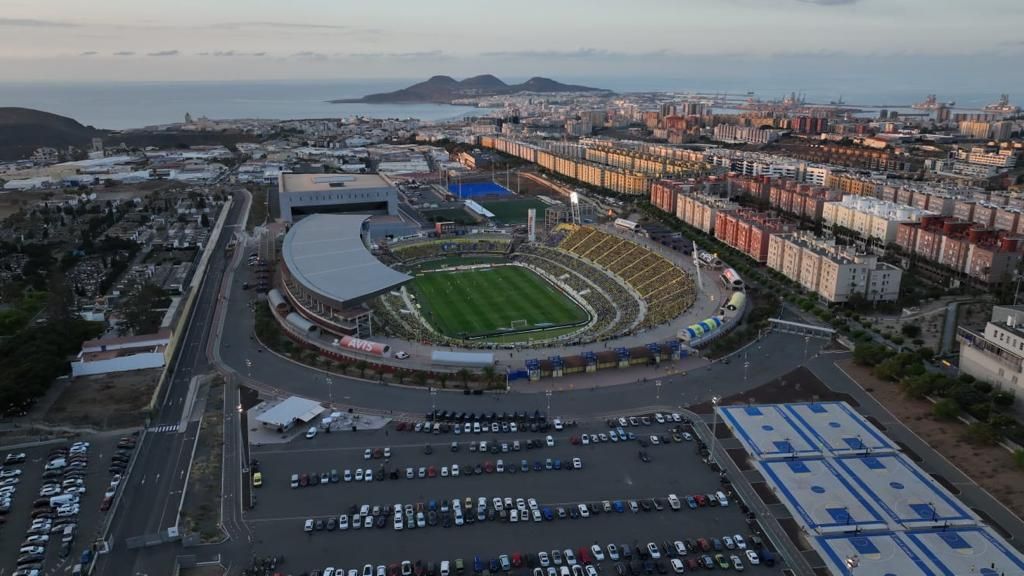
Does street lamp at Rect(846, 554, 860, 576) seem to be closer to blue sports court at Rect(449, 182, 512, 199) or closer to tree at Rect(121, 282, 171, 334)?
tree at Rect(121, 282, 171, 334)

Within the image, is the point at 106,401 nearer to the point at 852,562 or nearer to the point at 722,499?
the point at 722,499

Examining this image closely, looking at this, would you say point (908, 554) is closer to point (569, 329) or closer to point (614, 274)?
point (569, 329)

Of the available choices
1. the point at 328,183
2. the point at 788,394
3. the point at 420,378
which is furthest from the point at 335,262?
the point at 788,394

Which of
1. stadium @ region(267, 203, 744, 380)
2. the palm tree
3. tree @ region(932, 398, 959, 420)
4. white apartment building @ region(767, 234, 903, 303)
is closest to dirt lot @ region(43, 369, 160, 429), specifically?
stadium @ region(267, 203, 744, 380)

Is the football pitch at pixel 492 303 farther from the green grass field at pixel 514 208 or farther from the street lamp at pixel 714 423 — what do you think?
the green grass field at pixel 514 208

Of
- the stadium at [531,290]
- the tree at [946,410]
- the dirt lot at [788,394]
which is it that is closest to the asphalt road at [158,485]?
the stadium at [531,290]
